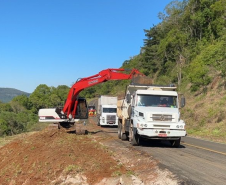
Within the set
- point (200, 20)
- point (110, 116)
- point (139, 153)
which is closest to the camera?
point (139, 153)

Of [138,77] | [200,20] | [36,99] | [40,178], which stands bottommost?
[40,178]

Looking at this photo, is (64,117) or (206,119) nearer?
(64,117)

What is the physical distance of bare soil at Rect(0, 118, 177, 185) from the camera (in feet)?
26.7

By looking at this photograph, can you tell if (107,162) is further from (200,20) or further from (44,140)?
(200,20)

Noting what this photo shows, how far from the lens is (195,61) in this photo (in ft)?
125

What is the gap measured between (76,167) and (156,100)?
657cm

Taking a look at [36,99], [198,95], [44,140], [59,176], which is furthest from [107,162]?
[36,99]

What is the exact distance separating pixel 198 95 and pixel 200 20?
18.2 metres

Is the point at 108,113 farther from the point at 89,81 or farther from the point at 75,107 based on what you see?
the point at 89,81

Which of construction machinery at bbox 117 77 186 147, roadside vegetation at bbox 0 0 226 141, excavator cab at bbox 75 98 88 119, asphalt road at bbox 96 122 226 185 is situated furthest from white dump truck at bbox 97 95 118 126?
asphalt road at bbox 96 122 226 185

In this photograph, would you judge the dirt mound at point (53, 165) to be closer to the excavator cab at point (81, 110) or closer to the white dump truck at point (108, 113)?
the excavator cab at point (81, 110)

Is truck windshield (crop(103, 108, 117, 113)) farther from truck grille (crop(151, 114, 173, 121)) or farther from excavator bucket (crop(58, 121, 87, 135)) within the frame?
truck grille (crop(151, 114, 173, 121))

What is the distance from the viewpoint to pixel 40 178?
933 centimetres

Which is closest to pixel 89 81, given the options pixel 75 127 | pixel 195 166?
pixel 75 127
